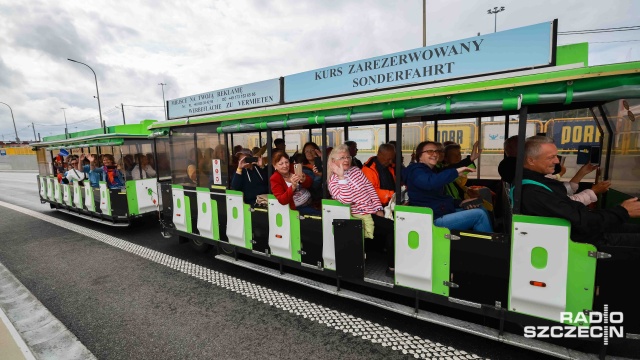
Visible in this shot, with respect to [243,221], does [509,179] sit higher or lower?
higher

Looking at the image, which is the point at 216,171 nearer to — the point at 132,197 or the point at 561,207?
the point at 132,197

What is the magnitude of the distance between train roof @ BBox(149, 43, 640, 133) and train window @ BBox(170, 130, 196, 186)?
2.18 metres

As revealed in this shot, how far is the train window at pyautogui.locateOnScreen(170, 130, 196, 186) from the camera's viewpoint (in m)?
5.11

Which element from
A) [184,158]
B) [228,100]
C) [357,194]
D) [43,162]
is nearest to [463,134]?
[357,194]

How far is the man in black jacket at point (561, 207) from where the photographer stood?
2.29 metres

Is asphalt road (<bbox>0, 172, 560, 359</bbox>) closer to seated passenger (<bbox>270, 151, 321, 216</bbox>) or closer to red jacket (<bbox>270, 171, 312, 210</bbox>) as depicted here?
seated passenger (<bbox>270, 151, 321, 216</bbox>)

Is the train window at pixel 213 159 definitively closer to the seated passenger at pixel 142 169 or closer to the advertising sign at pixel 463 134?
the seated passenger at pixel 142 169

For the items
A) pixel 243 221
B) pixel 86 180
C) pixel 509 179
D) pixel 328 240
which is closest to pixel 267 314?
pixel 328 240

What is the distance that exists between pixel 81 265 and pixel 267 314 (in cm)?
403

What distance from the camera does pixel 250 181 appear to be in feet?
14.7

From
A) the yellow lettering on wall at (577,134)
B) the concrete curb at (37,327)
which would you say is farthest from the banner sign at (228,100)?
the yellow lettering on wall at (577,134)

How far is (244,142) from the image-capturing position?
6566mm

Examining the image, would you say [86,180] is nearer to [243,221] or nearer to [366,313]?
[243,221]

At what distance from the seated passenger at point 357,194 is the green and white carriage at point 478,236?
0.15 meters
